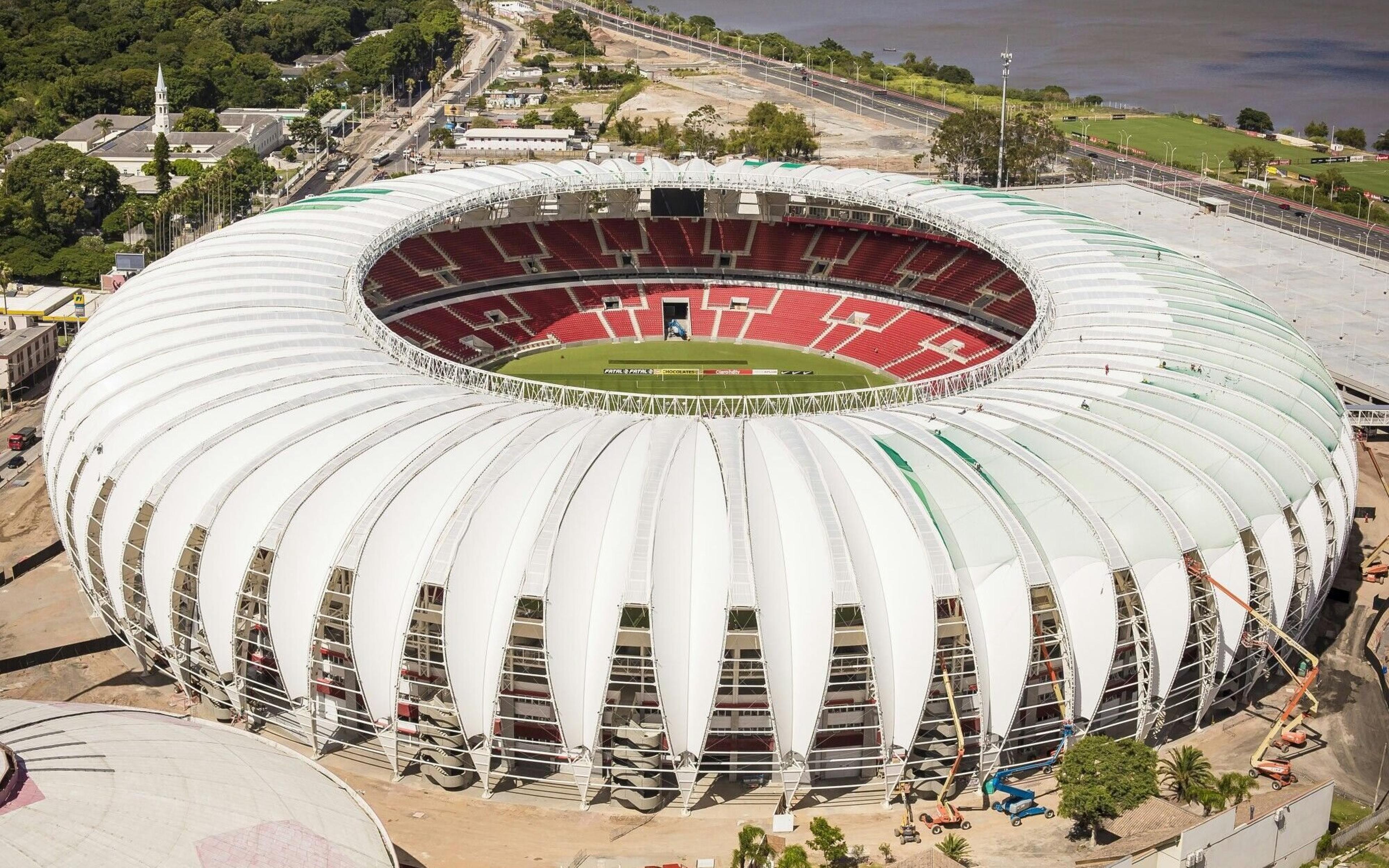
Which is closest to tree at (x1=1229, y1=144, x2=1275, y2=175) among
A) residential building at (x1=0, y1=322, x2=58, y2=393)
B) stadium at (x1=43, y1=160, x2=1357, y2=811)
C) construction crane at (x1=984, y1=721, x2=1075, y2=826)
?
stadium at (x1=43, y1=160, x2=1357, y2=811)

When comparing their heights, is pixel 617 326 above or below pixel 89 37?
below

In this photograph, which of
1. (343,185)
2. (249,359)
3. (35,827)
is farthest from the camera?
(343,185)

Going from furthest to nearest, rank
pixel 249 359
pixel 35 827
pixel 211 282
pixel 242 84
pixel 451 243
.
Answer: pixel 242 84
pixel 451 243
pixel 211 282
pixel 249 359
pixel 35 827

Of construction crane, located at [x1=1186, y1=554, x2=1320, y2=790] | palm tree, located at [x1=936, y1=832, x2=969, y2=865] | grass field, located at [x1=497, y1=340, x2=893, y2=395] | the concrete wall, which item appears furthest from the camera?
grass field, located at [x1=497, y1=340, x2=893, y2=395]

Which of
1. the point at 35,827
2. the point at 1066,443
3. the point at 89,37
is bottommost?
the point at 35,827

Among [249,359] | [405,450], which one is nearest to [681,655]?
[405,450]

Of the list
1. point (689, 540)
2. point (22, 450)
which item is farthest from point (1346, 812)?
point (22, 450)

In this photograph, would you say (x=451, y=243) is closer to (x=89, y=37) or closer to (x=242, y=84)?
(x=242, y=84)

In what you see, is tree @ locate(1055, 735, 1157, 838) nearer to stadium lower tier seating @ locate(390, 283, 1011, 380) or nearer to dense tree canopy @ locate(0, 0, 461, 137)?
stadium lower tier seating @ locate(390, 283, 1011, 380)
